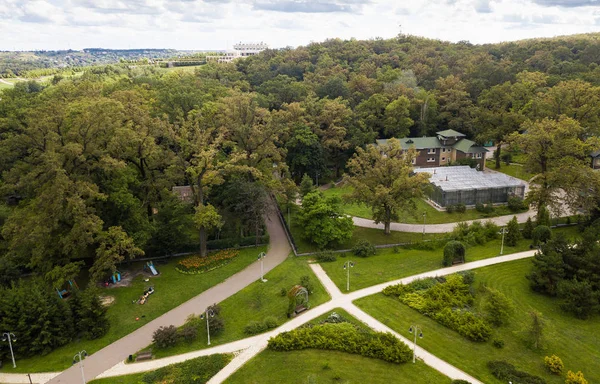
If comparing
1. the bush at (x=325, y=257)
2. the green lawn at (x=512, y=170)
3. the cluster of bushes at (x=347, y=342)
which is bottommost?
the cluster of bushes at (x=347, y=342)

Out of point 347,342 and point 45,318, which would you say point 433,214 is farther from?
point 45,318

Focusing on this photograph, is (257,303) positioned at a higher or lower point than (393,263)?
lower

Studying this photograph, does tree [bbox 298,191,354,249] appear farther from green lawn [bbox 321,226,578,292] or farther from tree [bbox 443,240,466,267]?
tree [bbox 443,240,466,267]

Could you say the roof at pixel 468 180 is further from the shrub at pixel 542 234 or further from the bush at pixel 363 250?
the bush at pixel 363 250

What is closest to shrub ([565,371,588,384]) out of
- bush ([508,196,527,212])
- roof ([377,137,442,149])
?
bush ([508,196,527,212])

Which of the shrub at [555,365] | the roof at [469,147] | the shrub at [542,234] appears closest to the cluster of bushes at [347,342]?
the shrub at [555,365]

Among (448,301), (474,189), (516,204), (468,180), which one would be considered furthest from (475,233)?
(468,180)

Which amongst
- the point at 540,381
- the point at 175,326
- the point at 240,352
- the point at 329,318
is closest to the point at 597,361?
the point at 540,381

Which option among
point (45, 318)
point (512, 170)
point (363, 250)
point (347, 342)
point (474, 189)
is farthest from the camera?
point (512, 170)
